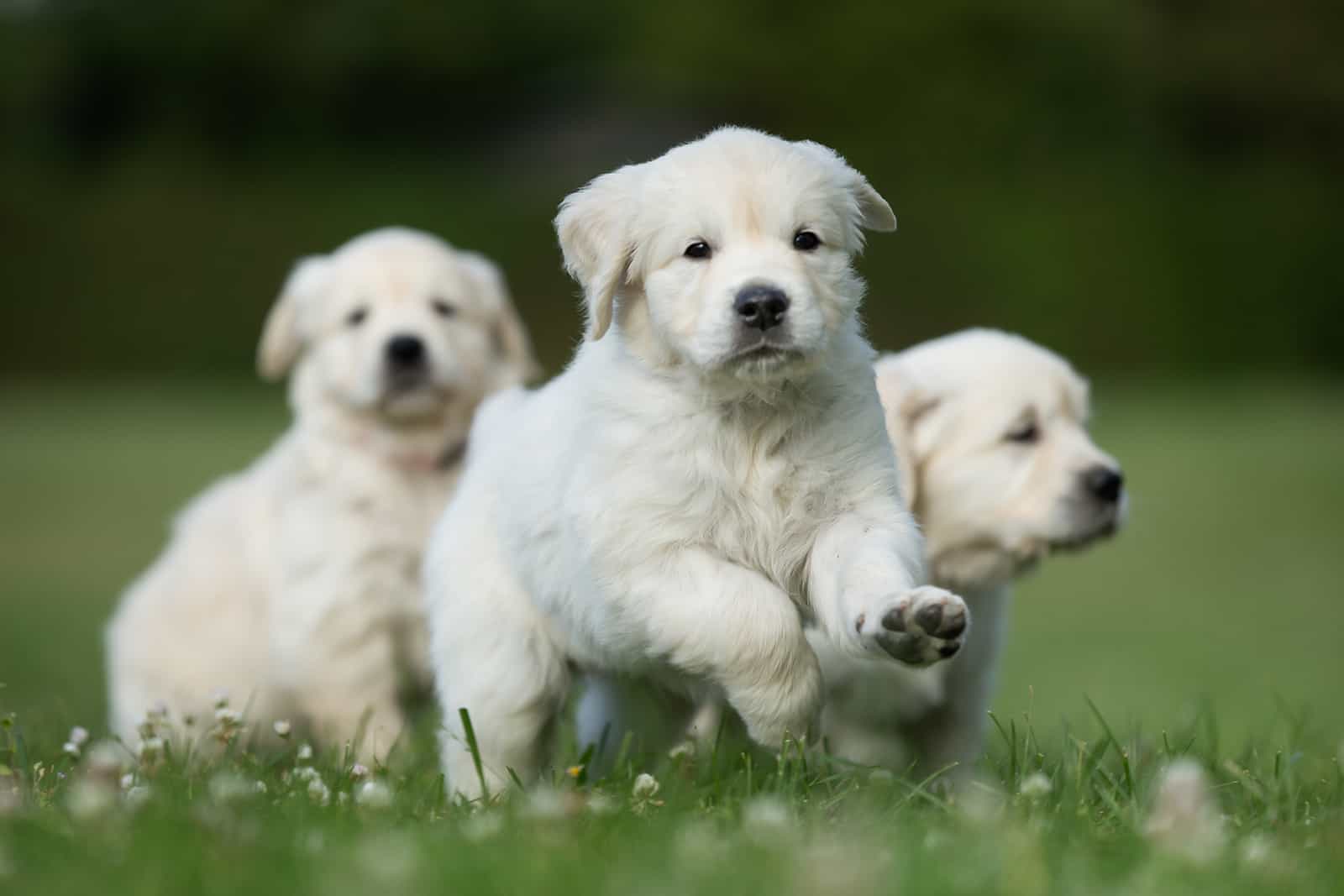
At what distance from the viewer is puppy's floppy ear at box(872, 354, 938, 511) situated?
4.36 m

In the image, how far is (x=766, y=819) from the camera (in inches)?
89.7

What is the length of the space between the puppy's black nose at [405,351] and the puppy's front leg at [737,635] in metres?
2.34

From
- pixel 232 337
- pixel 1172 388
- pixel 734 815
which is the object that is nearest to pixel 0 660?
pixel 734 815

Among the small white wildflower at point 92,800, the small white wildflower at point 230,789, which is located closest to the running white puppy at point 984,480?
the small white wildflower at point 230,789

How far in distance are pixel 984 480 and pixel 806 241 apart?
152 cm

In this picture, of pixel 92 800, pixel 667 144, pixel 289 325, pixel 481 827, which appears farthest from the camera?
pixel 667 144

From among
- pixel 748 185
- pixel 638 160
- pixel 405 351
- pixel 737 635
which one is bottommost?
pixel 737 635

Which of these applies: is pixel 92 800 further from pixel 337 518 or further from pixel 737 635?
pixel 337 518

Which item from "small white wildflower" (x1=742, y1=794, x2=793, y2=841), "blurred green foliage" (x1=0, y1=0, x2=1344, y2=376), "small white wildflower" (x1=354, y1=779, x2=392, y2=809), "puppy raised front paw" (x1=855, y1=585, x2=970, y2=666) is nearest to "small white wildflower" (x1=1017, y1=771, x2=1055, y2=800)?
"puppy raised front paw" (x1=855, y1=585, x2=970, y2=666)

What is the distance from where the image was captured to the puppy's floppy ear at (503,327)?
5555mm

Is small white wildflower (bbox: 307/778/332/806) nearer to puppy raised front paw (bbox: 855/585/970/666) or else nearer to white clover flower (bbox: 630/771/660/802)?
white clover flower (bbox: 630/771/660/802)

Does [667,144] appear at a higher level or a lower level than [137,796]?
higher

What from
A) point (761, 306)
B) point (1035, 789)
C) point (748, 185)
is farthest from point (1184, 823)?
point (748, 185)

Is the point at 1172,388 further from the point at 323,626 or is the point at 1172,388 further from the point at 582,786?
the point at 582,786
